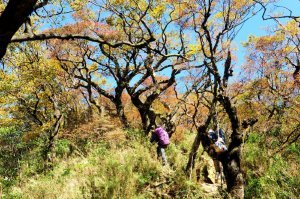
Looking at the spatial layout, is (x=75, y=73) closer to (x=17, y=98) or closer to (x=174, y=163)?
(x=17, y=98)

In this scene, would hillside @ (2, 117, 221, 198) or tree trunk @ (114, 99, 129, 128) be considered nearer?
hillside @ (2, 117, 221, 198)

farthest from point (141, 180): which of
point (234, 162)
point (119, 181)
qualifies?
point (234, 162)

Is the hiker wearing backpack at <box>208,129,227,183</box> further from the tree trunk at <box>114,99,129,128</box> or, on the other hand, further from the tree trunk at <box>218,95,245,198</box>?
the tree trunk at <box>114,99,129,128</box>

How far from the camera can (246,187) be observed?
7.80 m

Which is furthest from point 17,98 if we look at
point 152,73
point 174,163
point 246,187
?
point 246,187

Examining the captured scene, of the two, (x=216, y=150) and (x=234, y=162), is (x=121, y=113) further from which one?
(x=234, y=162)

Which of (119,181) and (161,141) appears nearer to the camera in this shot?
(119,181)

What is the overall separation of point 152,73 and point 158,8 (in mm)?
3674

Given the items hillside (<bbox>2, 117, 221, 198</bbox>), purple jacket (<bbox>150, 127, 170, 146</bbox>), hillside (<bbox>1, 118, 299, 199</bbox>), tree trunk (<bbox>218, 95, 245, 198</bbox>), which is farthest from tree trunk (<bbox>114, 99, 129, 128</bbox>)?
tree trunk (<bbox>218, 95, 245, 198</bbox>)

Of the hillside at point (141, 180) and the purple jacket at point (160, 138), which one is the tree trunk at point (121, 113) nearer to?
the purple jacket at point (160, 138)

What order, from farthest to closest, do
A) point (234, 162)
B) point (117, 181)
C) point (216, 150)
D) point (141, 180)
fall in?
1. point (216, 150)
2. point (234, 162)
3. point (141, 180)
4. point (117, 181)

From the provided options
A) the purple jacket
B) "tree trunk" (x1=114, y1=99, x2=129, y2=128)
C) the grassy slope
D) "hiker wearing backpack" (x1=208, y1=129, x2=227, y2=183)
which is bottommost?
the grassy slope

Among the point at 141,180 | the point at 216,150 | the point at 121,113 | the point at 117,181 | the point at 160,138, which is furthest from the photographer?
the point at 121,113

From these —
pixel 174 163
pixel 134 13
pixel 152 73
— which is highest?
pixel 134 13
